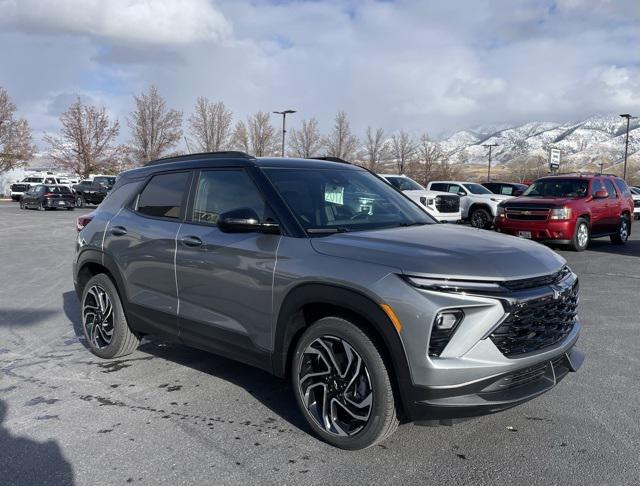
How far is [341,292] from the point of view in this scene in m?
3.33

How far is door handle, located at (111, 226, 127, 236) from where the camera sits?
16.5ft

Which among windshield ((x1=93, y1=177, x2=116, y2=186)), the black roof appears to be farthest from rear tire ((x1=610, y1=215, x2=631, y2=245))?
windshield ((x1=93, y1=177, x2=116, y2=186))

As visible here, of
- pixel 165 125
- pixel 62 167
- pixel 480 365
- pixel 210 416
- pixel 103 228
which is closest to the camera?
pixel 480 365

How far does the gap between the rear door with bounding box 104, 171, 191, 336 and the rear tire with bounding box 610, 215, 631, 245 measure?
14.1 meters

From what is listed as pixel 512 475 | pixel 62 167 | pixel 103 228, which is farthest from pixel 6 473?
pixel 62 167

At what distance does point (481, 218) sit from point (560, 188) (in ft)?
20.4

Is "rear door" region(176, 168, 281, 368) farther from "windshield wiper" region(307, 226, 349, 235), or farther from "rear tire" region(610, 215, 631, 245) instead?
"rear tire" region(610, 215, 631, 245)

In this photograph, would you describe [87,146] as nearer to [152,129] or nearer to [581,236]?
[152,129]

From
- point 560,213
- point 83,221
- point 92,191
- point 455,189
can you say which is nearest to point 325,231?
point 83,221

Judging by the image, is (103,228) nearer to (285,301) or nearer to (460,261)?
(285,301)

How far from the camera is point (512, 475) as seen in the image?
320cm

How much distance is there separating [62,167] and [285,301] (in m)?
62.3

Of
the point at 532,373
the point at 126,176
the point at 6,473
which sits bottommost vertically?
the point at 6,473

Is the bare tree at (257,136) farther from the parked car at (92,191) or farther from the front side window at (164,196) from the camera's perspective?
the front side window at (164,196)
